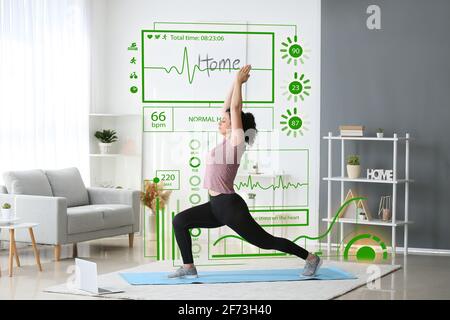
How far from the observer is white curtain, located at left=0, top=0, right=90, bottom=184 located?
835cm

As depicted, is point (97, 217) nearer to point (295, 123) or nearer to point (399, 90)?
point (295, 123)

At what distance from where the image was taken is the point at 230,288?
6352 millimetres

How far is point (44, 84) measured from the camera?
8836mm

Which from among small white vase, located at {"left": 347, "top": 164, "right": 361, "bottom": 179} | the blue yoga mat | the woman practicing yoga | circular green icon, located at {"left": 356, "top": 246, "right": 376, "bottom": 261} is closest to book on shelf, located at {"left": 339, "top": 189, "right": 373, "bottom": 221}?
small white vase, located at {"left": 347, "top": 164, "right": 361, "bottom": 179}

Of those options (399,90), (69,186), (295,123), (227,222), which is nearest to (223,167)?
(227,222)

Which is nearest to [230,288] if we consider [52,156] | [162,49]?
[162,49]

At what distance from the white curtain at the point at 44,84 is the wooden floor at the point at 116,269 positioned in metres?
0.99

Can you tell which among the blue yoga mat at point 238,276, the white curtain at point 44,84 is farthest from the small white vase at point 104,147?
the blue yoga mat at point 238,276

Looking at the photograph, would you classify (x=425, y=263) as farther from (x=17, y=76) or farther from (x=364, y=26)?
(x=17, y=76)

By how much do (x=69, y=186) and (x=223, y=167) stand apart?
2610mm

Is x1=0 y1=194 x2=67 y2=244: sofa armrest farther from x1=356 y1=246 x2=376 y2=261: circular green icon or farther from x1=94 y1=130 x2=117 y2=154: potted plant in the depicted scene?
x1=356 y1=246 x2=376 y2=261: circular green icon

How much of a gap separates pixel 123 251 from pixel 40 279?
5.44 ft

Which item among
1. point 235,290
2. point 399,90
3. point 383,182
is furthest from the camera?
point 399,90

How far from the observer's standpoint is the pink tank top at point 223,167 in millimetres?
6504
